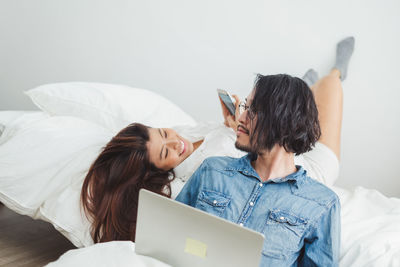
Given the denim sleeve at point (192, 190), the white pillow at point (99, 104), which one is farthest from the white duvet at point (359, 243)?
the white pillow at point (99, 104)

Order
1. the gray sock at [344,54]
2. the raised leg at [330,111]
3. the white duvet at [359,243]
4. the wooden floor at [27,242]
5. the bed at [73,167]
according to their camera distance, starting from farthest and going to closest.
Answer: the gray sock at [344,54]
the raised leg at [330,111]
the wooden floor at [27,242]
the bed at [73,167]
the white duvet at [359,243]

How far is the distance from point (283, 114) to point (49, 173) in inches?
37.7

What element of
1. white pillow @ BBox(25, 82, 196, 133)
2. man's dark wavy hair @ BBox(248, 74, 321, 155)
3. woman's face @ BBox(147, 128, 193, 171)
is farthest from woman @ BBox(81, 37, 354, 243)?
white pillow @ BBox(25, 82, 196, 133)

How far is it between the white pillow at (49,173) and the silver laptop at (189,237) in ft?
1.98

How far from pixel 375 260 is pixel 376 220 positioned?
0.33 metres

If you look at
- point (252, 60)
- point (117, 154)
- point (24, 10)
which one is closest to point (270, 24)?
point (252, 60)

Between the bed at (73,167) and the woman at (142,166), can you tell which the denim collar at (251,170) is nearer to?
the woman at (142,166)

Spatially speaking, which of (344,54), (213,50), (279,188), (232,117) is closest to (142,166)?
(232,117)

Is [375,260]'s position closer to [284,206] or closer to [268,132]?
[284,206]

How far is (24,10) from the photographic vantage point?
2.77m

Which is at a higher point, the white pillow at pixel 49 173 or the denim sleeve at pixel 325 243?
the denim sleeve at pixel 325 243

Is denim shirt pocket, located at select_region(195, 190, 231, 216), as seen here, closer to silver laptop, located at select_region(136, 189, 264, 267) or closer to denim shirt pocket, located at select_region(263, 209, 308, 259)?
denim shirt pocket, located at select_region(263, 209, 308, 259)

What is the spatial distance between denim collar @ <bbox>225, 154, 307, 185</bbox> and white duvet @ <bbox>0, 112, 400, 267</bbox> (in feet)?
0.97

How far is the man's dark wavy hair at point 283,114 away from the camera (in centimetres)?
117
